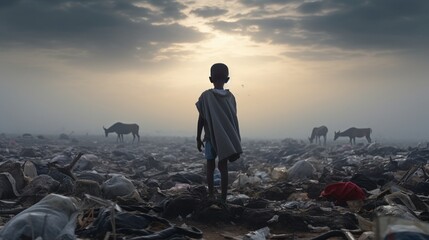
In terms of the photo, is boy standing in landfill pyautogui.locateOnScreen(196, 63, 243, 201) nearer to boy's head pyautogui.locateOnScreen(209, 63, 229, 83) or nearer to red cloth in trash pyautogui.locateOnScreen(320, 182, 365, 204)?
boy's head pyautogui.locateOnScreen(209, 63, 229, 83)

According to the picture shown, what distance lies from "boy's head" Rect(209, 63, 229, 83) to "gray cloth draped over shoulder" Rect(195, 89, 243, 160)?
0.59ft

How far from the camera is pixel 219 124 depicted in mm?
4941

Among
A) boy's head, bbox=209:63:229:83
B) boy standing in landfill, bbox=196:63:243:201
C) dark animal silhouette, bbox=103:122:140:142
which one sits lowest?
dark animal silhouette, bbox=103:122:140:142

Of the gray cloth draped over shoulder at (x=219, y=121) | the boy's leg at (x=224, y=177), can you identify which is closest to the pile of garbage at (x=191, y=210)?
the boy's leg at (x=224, y=177)

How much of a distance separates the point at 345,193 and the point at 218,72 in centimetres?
249

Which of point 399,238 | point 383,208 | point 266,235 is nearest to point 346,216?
point 383,208

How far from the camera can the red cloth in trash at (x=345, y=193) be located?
17.8ft

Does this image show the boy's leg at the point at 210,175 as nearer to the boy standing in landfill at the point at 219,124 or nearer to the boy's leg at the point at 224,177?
the boy standing in landfill at the point at 219,124

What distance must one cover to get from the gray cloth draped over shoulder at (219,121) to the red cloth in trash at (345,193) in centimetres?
167

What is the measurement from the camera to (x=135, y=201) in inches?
209

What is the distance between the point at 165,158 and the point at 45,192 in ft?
33.9

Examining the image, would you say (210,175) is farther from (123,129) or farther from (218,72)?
(123,129)

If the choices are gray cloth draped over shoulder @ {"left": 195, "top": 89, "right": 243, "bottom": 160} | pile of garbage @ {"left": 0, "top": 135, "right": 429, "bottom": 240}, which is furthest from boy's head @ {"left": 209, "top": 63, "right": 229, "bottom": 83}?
pile of garbage @ {"left": 0, "top": 135, "right": 429, "bottom": 240}

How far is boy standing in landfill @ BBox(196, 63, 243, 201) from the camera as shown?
4.91 m
